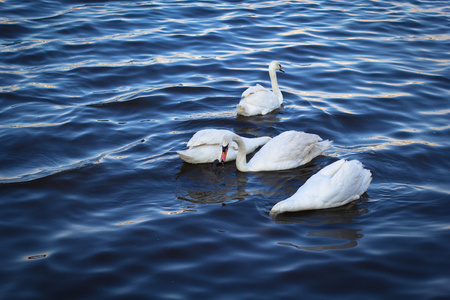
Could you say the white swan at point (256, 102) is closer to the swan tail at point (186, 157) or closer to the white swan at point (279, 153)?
the white swan at point (279, 153)

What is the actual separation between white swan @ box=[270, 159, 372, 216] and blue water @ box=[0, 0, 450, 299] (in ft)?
0.55

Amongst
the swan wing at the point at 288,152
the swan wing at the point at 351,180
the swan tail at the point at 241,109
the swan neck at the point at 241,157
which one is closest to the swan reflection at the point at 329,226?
the swan wing at the point at 351,180

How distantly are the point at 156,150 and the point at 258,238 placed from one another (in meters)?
3.22

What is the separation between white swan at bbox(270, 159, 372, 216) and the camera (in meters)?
7.18

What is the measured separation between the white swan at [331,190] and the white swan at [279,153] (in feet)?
3.66

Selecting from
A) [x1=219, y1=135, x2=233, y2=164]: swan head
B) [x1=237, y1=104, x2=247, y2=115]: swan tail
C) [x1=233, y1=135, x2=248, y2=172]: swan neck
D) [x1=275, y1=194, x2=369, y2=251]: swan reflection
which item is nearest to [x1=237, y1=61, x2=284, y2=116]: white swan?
[x1=237, y1=104, x2=247, y2=115]: swan tail

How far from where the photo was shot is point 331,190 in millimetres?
7277

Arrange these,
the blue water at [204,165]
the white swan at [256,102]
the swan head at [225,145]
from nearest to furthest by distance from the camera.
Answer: the blue water at [204,165] < the swan head at [225,145] < the white swan at [256,102]

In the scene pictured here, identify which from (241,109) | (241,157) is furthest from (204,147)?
(241,109)

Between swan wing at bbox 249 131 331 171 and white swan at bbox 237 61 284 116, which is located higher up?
white swan at bbox 237 61 284 116

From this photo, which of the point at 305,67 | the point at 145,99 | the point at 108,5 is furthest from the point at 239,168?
the point at 108,5

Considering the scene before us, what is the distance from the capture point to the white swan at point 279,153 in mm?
8625

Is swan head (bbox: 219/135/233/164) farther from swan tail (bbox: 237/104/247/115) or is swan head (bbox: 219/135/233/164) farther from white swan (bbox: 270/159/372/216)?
swan tail (bbox: 237/104/247/115)

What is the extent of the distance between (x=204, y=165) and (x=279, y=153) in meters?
1.27
